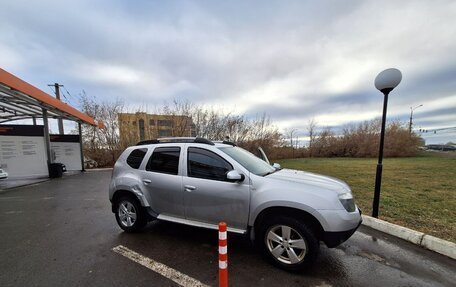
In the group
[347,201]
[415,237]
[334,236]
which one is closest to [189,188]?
[334,236]

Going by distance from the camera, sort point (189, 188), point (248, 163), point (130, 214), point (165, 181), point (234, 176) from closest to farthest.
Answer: point (234, 176), point (189, 188), point (248, 163), point (165, 181), point (130, 214)

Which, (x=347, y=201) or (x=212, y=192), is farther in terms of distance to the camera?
(x=212, y=192)

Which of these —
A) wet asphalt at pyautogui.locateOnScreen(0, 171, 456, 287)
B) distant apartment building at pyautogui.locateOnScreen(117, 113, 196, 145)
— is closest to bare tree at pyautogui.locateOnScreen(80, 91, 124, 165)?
distant apartment building at pyautogui.locateOnScreen(117, 113, 196, 145)

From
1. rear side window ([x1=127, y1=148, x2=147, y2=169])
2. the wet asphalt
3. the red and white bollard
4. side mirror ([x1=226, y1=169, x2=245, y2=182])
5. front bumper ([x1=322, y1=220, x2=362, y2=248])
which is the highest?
rear side window ([x1=127, y1=148, x2=147, y2=169])

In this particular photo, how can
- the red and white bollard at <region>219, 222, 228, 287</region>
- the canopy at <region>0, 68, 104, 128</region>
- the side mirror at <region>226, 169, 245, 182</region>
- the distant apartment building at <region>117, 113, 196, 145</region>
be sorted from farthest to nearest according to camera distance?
1. the distant apartment building at <region>117, 113, 196, 145</region>
2. the canopy at <region>0, 68, 104, 128</region>
3. the side mirror at <region>226, 169, 245, 182</region>
4. the red and white bollard at <region>219, 222, 228, 287</region>

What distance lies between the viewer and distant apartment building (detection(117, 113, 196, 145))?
1834cm

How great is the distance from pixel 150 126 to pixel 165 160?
16358 mm

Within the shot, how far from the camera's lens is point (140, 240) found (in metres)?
3.76

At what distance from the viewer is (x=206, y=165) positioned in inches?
135

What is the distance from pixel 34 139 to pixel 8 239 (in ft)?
36.9

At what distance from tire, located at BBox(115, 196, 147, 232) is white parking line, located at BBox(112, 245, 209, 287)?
1.67ft

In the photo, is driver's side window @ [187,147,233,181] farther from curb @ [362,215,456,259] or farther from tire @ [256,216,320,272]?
curb @ [362,215,456,259]

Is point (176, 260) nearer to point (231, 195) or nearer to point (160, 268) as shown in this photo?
point (160, 268)

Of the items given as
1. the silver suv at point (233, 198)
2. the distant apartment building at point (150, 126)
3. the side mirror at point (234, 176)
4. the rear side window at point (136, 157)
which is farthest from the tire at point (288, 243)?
the distant apartment building at point (150, 126)
